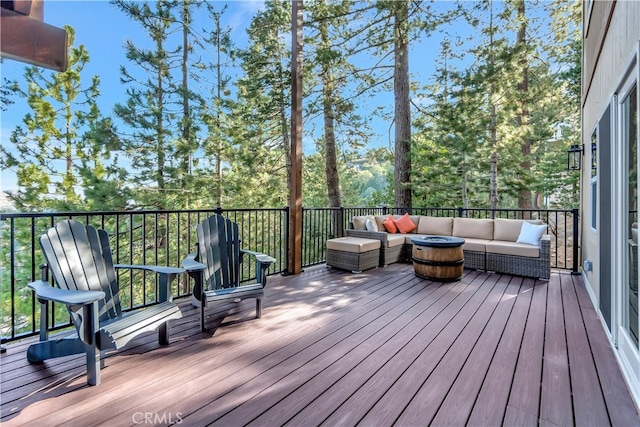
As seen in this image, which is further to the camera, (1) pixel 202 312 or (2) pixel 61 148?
(2) pixel 61 148

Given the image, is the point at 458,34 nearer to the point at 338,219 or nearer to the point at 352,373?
the point at 338,219

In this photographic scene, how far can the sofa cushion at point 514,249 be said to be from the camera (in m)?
4.37

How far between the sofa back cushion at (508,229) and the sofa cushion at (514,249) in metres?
0.44

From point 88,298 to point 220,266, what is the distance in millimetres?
1308

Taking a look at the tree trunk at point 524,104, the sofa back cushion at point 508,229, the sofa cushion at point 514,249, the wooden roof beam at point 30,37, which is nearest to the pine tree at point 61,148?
the wooden roof beam at point 30,37

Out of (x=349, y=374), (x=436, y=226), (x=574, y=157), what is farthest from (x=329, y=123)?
(x=349, y=374)

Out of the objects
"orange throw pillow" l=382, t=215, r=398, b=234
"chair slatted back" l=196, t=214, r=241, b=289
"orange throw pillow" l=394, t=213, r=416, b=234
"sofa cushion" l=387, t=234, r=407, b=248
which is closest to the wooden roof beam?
"chair slatted back" l=196, t=214, r=241, b=289

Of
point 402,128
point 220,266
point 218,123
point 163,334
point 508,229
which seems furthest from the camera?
point 218,123

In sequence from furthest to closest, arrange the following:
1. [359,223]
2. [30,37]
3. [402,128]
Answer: [402,128], [359,223], [30,37]

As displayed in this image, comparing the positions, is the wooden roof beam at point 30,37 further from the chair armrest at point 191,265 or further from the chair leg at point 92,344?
the chair armrest at point 191,265

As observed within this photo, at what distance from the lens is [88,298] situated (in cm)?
172

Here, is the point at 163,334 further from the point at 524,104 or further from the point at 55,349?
the point at 524,104

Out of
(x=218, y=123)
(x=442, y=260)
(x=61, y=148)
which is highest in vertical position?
(x=218, y=123)

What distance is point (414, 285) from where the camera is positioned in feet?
13.5
